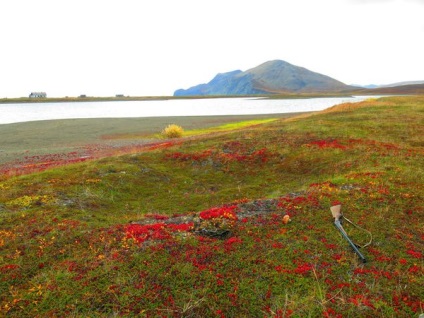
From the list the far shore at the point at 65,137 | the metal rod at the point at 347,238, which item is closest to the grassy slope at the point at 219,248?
the metal rod at the point at 347,238

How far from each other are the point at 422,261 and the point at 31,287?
13466 mm

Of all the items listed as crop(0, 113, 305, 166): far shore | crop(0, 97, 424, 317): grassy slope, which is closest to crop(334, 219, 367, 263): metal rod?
crop(0, 97, 424, 317): grassy slope

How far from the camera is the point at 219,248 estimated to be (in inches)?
462

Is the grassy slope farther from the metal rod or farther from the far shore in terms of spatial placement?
the far shore

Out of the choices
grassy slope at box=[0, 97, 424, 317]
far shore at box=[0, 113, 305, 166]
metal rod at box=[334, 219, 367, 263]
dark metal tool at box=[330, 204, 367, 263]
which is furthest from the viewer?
far shore at box=[0, 113, 305, 166]

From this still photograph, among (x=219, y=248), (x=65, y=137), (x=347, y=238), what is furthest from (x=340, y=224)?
(x=65, y=137)

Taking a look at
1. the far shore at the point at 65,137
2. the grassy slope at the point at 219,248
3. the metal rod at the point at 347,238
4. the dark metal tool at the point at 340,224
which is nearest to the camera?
the grassy slope at the point at 219,248

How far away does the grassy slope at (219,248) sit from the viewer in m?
9.24

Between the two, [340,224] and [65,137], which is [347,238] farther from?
[65,137]

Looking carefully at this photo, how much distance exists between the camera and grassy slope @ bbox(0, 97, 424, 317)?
30.3 feet

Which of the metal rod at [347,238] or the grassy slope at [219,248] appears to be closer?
the grassy slope at [219,248]

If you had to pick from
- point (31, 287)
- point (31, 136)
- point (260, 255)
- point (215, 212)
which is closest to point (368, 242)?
point (260, 255)

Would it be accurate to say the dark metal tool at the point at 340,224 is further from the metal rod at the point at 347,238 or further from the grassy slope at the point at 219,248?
the grassy slope at the point at 219,248

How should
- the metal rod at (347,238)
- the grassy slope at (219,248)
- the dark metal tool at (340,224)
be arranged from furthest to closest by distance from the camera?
the dark metal tool at (340,224)
the metal rod at (347,238)
the grassy slope at (219,248)
